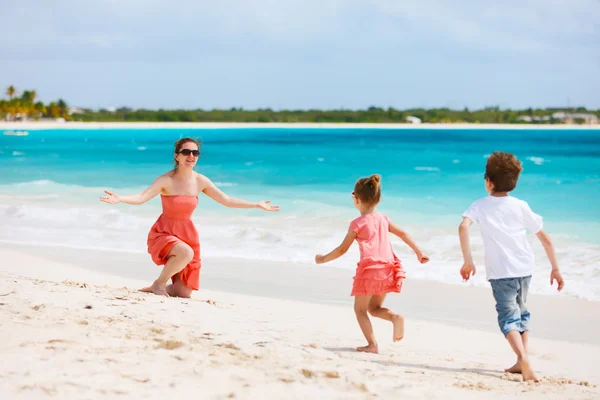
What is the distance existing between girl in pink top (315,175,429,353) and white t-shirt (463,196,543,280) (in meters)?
Answer: 0.49

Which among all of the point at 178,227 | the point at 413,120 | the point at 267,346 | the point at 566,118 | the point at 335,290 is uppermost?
the point at 566,118

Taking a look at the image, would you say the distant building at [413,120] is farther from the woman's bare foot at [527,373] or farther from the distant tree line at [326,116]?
the woman's bare foot at [527,373]

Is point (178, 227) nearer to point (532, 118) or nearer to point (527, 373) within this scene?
point (527, 373)

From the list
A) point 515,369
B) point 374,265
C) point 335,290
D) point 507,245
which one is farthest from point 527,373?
point 335,290

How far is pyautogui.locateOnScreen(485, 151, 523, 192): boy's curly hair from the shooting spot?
180 inches

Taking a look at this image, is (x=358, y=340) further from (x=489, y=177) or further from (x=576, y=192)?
(x=576, y=192)

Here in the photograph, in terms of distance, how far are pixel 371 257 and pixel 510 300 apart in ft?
3.00

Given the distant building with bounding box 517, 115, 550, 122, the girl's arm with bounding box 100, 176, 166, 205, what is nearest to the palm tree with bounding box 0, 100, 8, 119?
the distant building with bounding box 517, 115, 550, 122

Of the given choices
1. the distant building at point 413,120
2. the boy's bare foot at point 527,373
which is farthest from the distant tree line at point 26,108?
the boy's bare foot at point 527,373

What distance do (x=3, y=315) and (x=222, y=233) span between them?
770 centimetres

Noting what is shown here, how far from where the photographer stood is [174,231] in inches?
249

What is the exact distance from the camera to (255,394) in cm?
381

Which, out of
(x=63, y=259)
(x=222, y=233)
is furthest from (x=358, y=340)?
(x=222, y=233)

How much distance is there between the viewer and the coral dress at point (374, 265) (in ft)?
16.0
